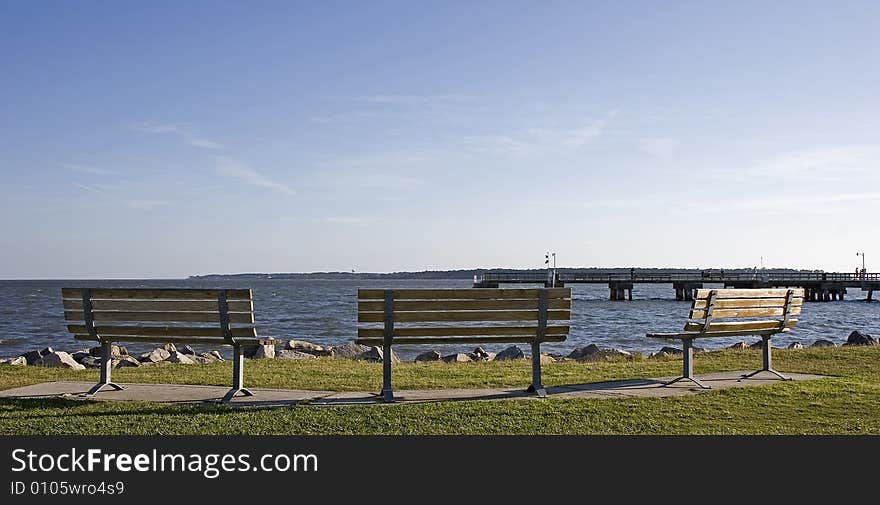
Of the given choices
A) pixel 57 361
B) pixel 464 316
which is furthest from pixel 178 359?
pixel 464 316

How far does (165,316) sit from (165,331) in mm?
191

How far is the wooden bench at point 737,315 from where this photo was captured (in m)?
8.88

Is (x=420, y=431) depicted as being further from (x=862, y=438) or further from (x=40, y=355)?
(x=40, y=355)

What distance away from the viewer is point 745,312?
9.21 m

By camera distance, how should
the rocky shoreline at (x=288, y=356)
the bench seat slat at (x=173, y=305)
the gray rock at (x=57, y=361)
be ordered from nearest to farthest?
the bench seat slat at (x=173, y=305), the gray rock at (x=57, y=361), the rocky shoreline at (x=288, y=356)

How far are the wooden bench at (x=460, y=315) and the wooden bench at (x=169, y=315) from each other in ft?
3.72

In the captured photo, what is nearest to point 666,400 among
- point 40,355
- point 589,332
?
point 40,355

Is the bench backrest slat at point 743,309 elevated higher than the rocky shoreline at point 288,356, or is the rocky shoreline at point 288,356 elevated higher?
the bench backrest slat at point 743,309

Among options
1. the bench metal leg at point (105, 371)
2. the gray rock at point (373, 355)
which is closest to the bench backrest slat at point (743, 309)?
the bench metal leg at point (105, 371)

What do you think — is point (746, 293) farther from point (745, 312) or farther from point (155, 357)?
point (155, 357)

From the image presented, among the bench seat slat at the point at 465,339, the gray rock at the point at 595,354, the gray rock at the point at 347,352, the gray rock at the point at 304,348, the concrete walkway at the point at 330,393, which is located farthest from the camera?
the gray rock at the point at 304,348

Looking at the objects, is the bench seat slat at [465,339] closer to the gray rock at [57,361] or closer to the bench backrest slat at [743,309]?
the bench backrest slat at [743,309]

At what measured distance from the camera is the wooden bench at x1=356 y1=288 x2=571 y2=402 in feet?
25.3

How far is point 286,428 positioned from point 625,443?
8.09ft
